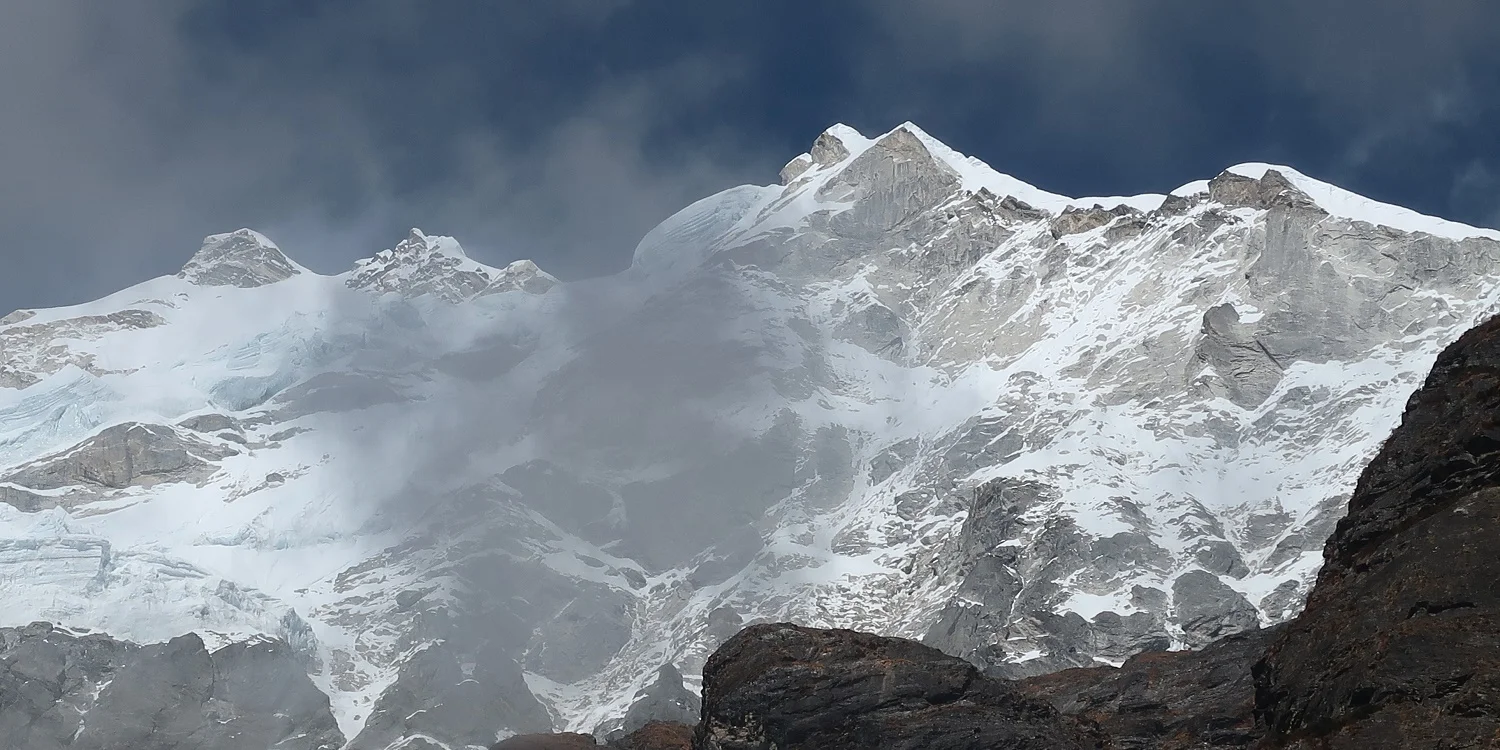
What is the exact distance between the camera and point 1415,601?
31438 millimetres

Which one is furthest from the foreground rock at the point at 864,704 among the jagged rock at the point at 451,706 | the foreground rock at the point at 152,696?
the foreground rock at the point at 152,696

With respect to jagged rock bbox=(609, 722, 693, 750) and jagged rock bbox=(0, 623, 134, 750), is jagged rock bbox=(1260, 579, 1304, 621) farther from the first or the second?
jagged rock bbox=(0, 623, 134, 750)

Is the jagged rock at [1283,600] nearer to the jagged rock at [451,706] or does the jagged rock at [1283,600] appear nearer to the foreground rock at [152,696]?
the jagged rock at [451,706]

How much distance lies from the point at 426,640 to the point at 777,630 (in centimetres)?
15378

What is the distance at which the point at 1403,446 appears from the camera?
117 ft

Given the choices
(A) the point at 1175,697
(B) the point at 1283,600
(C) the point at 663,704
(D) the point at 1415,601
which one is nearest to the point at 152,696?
(C) the point at 663,704

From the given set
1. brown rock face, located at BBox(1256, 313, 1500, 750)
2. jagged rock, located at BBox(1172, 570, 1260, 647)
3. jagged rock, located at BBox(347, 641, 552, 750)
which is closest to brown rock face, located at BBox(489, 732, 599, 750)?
brown rock face, located at BBox(1256, 313, 1500, 750)

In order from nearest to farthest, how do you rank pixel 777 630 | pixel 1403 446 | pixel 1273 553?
pixel 1403 446
pixel 777 630
pixel 1273 553

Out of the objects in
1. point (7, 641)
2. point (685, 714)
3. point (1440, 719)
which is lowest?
point (1440, 719)

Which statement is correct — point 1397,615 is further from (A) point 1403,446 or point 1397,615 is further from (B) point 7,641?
(B) point 7,641

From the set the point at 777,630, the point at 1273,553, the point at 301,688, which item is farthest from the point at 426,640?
the point at 777,630

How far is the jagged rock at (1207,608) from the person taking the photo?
153m

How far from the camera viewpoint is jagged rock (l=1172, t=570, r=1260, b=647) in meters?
153

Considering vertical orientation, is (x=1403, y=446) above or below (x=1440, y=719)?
above
